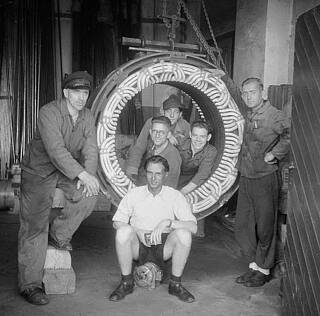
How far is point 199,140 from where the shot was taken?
13.7ft

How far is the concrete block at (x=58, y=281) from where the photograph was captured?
330cm

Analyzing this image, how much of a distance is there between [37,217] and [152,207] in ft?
2.61

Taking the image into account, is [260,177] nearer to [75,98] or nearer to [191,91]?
[191,91]

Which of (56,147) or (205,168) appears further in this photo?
(205,168)

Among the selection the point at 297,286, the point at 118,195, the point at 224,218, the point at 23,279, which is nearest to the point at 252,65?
the point at 224,218

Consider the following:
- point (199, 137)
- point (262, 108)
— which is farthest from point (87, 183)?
point (262, 108)

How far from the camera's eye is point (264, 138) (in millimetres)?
3635

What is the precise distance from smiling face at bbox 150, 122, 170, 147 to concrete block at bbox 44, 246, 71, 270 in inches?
46.8

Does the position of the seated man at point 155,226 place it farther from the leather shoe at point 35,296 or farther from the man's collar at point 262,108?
the man's collar at point 262,108

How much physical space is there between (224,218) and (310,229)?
7.78 feet

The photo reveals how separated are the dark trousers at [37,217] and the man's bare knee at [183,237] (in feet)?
2.09

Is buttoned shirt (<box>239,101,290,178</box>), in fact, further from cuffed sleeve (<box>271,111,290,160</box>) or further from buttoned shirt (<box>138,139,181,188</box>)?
buttoned shirt (<box>138,139,181,188</box>)

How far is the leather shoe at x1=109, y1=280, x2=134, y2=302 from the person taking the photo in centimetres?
323

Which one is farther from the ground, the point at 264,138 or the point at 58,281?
the point at 264,138
